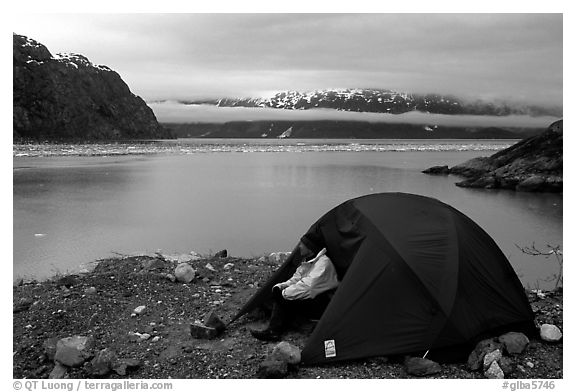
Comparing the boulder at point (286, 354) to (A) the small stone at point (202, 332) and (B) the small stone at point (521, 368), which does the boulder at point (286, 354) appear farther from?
(B) the small stone at point (521, 368)

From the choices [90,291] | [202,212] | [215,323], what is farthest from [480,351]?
[202,212]

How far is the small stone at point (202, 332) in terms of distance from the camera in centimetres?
589

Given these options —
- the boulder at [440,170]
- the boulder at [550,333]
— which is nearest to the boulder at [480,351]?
the boulder at [550,333]

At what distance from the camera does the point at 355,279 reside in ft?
18.6

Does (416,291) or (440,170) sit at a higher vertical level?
(416,291)

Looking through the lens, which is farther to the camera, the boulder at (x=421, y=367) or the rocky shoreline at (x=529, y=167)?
the rocky shoreline at (x=529, y=167)

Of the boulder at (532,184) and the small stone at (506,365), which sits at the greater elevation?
the boulder at (532,184)

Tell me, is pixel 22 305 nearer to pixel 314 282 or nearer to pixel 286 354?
pixel 286 354

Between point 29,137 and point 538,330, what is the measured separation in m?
50.2

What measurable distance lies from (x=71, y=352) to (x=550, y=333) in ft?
17.7

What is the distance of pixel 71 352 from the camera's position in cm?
532

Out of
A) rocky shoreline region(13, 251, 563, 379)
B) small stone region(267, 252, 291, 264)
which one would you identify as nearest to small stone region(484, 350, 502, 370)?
rocky shoreline region(13, 251, 563, 379)

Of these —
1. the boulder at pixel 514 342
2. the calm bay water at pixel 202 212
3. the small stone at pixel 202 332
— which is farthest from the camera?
the calm bay water at pixel 202 212

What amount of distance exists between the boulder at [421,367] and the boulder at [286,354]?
1175mm
